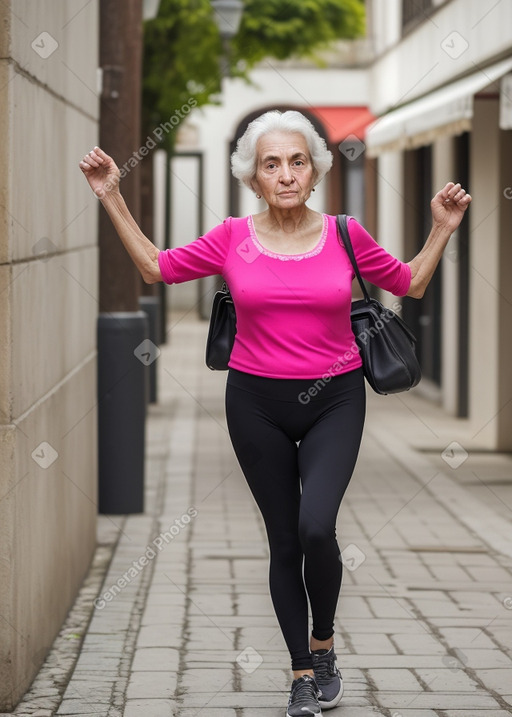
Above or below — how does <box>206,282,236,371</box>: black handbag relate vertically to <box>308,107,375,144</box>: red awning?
below

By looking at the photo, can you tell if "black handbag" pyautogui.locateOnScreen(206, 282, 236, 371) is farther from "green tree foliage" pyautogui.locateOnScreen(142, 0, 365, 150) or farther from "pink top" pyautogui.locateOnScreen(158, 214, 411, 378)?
"green tree foliage" pyautogui.locateOnScreen(142, 0, 365, 150)

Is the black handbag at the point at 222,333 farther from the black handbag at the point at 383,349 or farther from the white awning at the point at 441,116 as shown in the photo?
the white awning at the point at 441,116

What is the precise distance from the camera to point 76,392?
664cm

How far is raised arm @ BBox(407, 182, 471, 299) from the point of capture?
457 centimetres

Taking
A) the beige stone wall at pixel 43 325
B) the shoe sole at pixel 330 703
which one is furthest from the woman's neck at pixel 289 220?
the shoe sole at pixel 330 703

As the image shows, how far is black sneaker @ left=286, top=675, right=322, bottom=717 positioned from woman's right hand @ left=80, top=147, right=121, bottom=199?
1633mm

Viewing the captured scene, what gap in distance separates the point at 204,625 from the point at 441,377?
10243mm

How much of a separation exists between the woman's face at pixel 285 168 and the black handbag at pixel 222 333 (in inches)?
13.7

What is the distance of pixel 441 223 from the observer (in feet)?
15.1

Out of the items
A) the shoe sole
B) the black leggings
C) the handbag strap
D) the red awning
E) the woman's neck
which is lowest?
the shoe sole

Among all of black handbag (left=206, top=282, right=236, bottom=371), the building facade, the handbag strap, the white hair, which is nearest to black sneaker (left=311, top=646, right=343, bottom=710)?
black handbag (left=206, top=282, right=236, bottom=371)

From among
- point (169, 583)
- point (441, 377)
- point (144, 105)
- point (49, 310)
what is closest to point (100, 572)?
point (169, 583)

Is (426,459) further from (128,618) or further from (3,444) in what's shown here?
(3,444)

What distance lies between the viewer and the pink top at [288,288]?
14.8 ft
